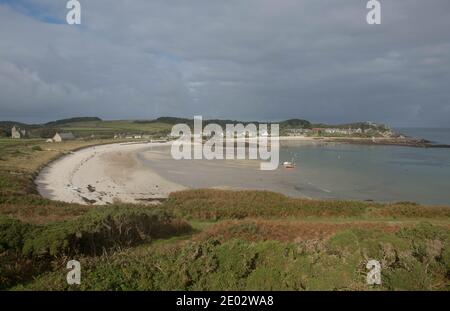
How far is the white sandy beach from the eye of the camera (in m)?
26.5

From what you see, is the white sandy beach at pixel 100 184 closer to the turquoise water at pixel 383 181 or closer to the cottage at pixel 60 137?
the turquoise water at pixel 383 181

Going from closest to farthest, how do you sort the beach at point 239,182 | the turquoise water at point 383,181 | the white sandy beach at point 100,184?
1. the white sandy beach at point 100,184
2. the beach at point 239,182
3. the turquoise water at point 383,181

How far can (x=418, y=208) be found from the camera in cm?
2133

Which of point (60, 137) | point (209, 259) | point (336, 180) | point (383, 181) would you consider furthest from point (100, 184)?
point (60, 137)

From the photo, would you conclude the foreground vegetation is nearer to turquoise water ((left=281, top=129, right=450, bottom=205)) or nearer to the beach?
the beach

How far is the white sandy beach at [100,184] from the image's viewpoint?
2647 cm

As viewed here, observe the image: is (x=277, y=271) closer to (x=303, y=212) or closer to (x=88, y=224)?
(x=88, y=224)

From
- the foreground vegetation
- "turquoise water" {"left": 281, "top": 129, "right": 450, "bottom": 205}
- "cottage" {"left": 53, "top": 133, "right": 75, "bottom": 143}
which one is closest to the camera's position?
the foreground vegetation

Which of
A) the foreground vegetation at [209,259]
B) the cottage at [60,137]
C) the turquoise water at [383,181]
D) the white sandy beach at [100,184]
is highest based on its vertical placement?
the cottage at [60,137]

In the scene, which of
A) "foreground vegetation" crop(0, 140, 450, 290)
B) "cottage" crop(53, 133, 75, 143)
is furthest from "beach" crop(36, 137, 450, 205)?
"cottage" crop(53, 133, 75, 143)

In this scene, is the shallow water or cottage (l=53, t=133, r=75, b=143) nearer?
the shallow water

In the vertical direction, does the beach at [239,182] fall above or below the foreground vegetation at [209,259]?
below

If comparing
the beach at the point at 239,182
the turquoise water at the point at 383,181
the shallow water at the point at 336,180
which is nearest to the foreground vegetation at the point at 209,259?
the beach at the point at 239,182
